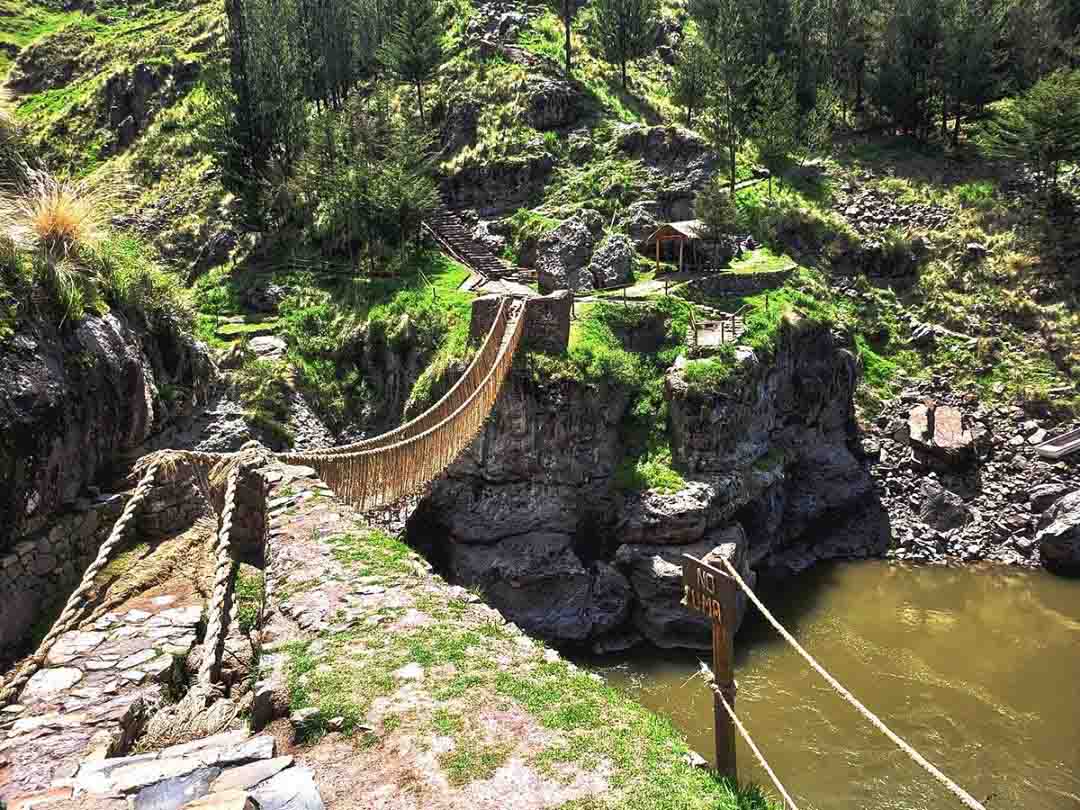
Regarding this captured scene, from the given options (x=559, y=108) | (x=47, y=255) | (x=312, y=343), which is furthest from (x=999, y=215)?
(x=47, y=255)

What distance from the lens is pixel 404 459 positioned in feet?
35.7

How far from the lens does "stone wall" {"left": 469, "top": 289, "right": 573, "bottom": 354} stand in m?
16.3

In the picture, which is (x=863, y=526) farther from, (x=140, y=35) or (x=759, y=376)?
(x=140, y=35)

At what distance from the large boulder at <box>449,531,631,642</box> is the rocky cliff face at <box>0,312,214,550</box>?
25.7 ft

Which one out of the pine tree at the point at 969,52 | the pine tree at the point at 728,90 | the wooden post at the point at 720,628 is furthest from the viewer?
the pine tree at the point at 969,52

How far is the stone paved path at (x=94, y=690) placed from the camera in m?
4.02

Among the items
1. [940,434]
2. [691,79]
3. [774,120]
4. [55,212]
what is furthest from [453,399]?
[691,79]

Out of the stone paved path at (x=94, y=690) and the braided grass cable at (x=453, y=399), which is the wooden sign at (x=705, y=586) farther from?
the braided grass cable at (x=453, y=399)

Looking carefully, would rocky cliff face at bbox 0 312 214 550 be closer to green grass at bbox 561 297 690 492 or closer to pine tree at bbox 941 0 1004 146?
green grass at bbox 561 297 690 492

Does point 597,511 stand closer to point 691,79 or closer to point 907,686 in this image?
point 907,686

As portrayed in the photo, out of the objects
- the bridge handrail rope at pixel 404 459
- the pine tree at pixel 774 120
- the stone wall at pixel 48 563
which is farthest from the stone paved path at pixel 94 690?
the pine tree at pixel 774 120

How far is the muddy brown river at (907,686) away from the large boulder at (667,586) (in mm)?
431

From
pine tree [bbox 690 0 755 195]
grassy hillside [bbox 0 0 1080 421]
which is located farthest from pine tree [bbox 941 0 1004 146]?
pine tree [bbox 690 0 755 195]

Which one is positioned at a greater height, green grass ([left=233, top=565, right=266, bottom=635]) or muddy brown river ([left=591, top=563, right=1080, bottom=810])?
green grass ([left=233, top=565, right=266, bottom=635])
